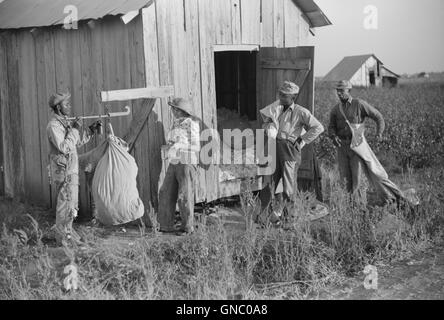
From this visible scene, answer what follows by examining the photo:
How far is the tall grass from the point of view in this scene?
499 cm

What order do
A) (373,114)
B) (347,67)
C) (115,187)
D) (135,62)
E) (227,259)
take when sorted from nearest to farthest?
(227,259)
(115,187)
(135,62)
(373,114)
(347,67)

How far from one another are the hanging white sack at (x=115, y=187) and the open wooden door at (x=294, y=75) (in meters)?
3.01

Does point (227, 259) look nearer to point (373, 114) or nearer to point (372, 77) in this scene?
point (373, 114)

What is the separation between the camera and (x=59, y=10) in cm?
808

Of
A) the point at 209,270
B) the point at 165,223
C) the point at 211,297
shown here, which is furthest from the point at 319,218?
the point at 211,297

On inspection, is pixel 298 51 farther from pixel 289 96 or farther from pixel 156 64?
pixel 156 64

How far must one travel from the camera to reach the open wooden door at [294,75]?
833cm

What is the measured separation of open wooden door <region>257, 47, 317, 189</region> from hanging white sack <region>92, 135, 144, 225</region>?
301 centimetres

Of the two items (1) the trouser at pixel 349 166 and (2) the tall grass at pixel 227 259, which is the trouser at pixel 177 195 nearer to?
(2) the tall grass at pixel 227 259

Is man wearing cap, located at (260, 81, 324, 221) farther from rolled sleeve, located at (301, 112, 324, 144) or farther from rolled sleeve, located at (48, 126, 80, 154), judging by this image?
rolled sleeve, located at (48, 126, 80, 154)

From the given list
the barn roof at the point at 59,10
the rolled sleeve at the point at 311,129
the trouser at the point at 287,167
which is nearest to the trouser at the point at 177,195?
the trouser at the point at 287,167

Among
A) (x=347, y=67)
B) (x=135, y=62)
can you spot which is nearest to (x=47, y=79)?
(x=135, y=62)

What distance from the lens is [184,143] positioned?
6.88 meters

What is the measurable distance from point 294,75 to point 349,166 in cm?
167
